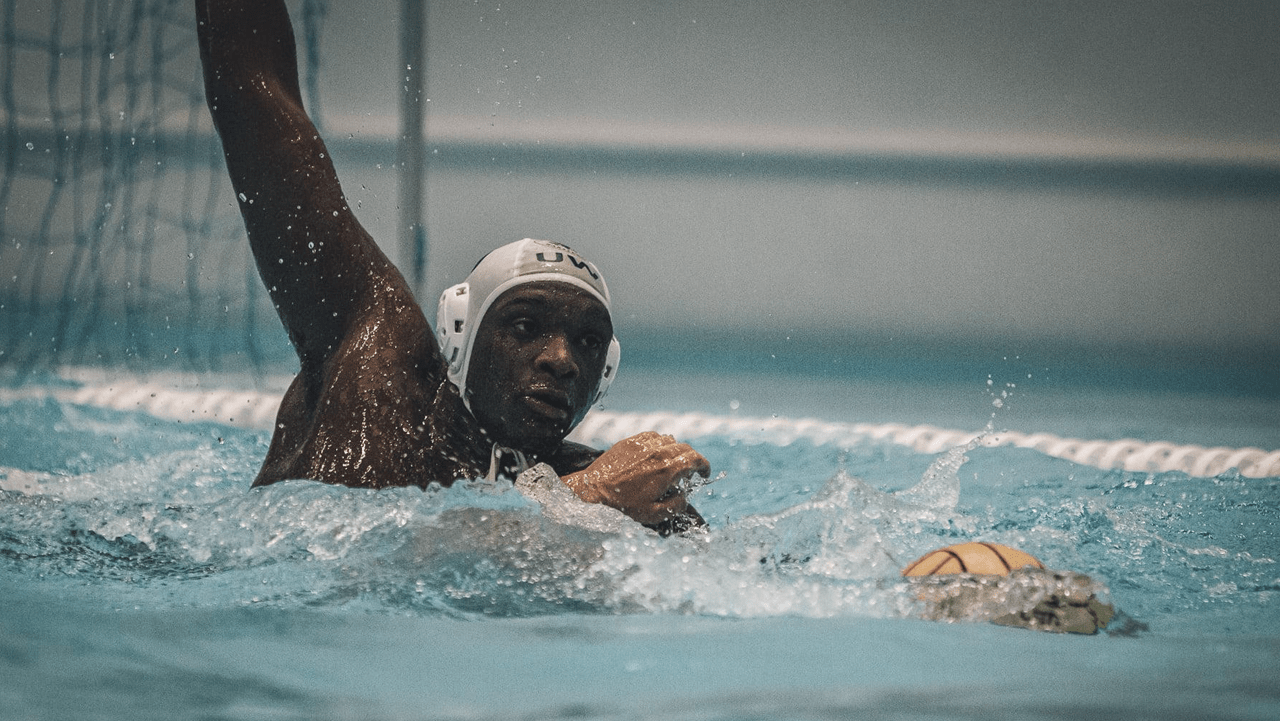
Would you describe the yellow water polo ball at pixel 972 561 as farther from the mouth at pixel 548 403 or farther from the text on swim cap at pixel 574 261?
the text on swim cap at pixel 574 261

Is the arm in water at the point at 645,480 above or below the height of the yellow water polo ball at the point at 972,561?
above

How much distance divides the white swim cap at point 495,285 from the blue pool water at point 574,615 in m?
0.31

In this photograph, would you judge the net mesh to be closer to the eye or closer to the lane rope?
the lane rope

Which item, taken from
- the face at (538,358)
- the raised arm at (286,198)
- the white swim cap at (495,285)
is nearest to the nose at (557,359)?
the face at (538,358)

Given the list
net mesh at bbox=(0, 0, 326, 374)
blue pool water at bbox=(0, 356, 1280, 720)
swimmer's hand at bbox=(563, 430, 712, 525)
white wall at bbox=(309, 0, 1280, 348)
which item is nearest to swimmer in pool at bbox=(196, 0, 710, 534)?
swimmer's hand at bbox=(563, 430, 712, 525)

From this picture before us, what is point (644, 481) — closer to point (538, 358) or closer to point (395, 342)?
point (538, 358)

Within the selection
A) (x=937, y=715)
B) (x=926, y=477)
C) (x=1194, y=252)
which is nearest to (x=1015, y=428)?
(x=1194, y=252)

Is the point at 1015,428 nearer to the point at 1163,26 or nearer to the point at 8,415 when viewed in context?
the point at 1163,26

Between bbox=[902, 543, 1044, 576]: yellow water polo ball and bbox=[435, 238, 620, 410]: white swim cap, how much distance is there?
29.8 inches

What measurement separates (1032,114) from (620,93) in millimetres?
2116

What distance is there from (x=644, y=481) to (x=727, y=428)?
10.0 ft

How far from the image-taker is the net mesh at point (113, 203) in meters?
5.80

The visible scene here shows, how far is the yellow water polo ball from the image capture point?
2289mm

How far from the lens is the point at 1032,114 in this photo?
6.12m
